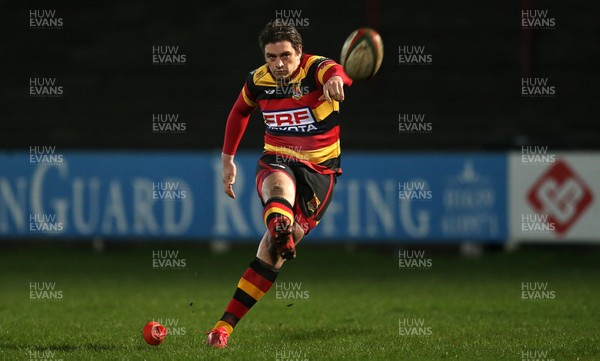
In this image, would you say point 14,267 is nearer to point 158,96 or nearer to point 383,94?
point 158,96

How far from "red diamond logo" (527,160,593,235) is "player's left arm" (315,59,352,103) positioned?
26.4ft

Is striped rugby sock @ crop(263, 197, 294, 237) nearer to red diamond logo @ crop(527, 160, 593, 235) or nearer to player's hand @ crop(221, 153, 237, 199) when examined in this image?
player's hand @ crop(221, 153, 237, 199)

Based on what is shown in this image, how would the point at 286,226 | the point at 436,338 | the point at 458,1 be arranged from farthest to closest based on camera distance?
the point at 458,1 → the point at 436,338 → the point at 286,226

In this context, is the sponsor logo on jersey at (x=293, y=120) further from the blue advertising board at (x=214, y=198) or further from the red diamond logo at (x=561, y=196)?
the red diamond logo at (x=561, y=196)

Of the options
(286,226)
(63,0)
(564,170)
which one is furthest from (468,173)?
(63,0)

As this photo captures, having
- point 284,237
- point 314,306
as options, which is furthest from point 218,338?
point 314,306

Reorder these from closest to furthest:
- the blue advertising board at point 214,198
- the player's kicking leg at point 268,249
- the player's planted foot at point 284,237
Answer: the player's planted foot at point 284,237
the player's kicking leg at point 268,249
the blue advertising board at point 214,198

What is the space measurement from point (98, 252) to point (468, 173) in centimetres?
611

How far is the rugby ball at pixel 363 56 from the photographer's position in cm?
723

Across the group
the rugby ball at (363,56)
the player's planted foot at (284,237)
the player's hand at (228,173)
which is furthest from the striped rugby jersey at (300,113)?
the player's planted foot at (284,237)

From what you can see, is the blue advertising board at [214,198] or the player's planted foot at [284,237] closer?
the player's planted foot at [284,237]

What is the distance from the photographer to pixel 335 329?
339 inches

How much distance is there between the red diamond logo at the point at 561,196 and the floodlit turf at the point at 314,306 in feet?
2.38

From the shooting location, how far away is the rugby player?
746 centimetres
